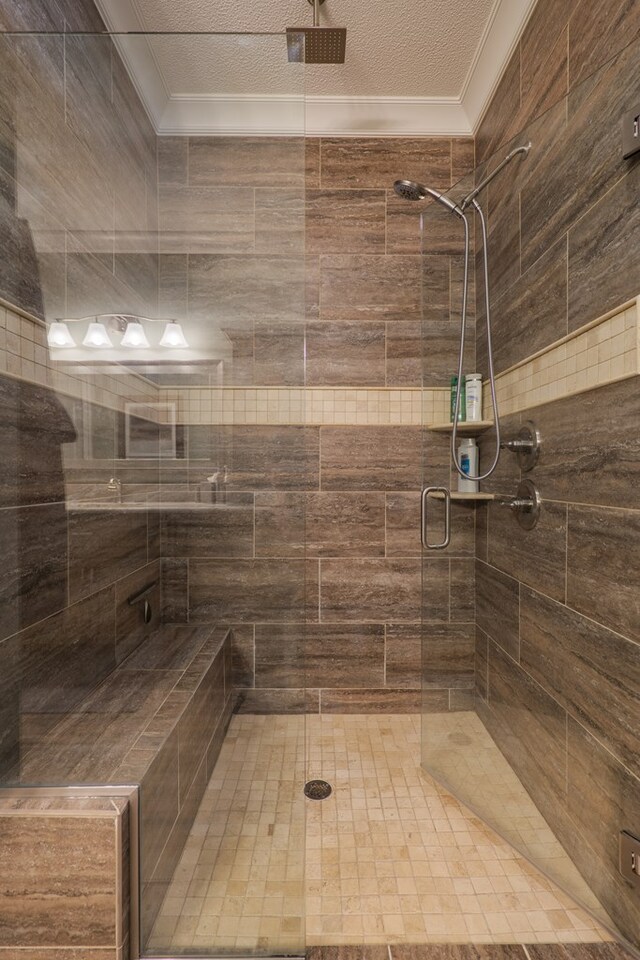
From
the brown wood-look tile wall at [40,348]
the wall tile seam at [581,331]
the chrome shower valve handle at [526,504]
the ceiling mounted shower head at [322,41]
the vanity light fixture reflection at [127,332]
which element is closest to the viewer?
the wall tile seam at [581,331]

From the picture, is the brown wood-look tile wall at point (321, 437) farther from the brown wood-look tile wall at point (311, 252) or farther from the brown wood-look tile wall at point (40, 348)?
the brown wood-look tile wall at point (40, 348)

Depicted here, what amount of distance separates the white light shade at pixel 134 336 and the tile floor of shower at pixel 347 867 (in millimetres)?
1048

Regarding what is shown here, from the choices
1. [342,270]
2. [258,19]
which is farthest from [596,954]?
[258,19]

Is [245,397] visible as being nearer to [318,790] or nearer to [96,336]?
[96,336]

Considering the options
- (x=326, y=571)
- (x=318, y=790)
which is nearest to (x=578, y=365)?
(x=326, y=571)

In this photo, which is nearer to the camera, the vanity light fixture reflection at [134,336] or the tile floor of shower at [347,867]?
the tile floor of shower at [347,867]

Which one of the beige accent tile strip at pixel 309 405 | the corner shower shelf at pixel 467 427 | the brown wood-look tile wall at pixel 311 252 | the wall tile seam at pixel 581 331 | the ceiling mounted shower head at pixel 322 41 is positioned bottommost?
the corner shower shelf at pixel 467 427

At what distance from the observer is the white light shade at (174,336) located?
3.76ft

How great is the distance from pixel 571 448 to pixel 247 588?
93 centimetres

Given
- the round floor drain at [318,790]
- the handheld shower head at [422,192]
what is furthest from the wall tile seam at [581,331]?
the round floor drain at [318,790]

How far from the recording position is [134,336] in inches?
45.8

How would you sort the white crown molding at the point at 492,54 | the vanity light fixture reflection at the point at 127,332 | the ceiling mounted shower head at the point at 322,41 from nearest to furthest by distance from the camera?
the vanity light fixture reflection at the point at 127,332
the ceiling mounted shower head at the point at 322,41
the white crown molding at the point at 492,54

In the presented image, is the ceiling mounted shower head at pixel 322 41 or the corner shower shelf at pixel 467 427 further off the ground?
the ceiling mounted shower head at pixel 322 41

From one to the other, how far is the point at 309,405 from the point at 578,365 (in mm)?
1123
